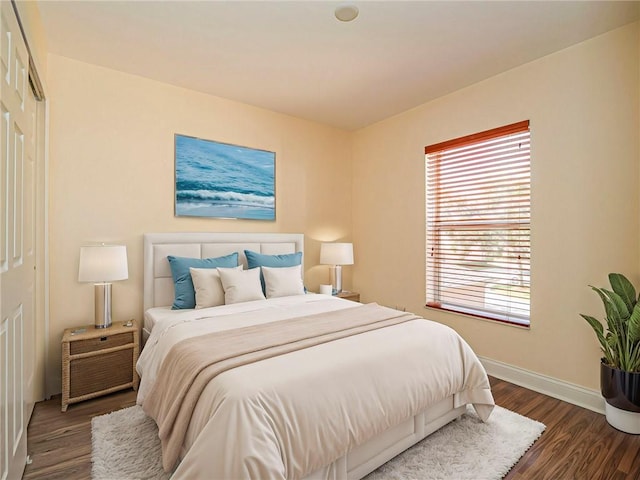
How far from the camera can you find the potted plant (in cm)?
209

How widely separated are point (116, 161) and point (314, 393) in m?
2.73

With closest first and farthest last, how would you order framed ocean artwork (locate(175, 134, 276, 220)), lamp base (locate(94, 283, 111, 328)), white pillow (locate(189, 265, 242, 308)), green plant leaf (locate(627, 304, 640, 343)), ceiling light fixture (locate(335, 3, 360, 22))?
green plant leaf (locate(627, 304, 640, 343))
ceiling light fixture (locate(335, 3, 360, 22))
lamp base (locate(94, 283, 111, 328))
white pillow (locate(189, 265, 242, 308))
framed ocean artwork (locate(175, 134, 276, 220))

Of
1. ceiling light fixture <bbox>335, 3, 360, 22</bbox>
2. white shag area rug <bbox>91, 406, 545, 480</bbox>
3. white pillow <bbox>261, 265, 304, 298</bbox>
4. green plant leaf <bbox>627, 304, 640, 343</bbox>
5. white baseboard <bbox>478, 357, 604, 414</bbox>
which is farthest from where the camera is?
white pillow <bbox>261, 265, 304, 298</bbox>

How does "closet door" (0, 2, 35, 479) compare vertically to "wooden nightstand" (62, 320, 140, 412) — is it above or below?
above

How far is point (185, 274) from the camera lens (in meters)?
2.96

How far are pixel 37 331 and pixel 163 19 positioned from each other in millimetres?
2487

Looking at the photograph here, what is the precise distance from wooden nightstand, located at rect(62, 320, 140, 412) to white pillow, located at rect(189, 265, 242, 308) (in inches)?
22.3

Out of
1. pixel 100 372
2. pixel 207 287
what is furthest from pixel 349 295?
pixel 100 372

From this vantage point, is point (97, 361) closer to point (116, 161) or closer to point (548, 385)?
point (116, 161)

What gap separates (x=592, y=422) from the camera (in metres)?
2.30

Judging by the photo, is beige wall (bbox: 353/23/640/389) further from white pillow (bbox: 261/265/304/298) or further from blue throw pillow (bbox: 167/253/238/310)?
blue throw pillow (bbox: 167/253/238/310)

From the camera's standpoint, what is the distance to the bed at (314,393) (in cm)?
133

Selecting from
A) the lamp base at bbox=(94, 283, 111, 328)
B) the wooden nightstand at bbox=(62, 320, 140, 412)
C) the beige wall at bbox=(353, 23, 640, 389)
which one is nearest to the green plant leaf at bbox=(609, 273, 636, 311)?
the beige wall at bbox=(353, 23, 640, 389)

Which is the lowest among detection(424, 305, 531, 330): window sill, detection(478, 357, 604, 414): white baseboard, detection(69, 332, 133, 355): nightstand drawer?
detection(478, 357, 604, 414): white baseboard
